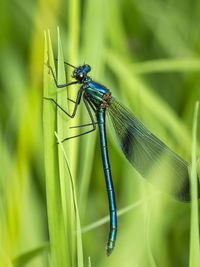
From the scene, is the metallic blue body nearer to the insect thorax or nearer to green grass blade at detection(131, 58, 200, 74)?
the insect thorax

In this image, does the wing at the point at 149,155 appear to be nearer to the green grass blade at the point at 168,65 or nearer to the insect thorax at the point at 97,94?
the insect thorax at the point at 97,94

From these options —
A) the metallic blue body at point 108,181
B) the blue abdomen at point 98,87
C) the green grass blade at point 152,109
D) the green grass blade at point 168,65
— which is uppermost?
the green grass blade at point 168,65

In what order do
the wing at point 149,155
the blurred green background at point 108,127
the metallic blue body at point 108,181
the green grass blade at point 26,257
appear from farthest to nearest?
1. the wing at point 149,155
2. the metallic blue body at point 108,181
3. the blurred green background at point 108,127
4. the green grass blade at point 26,257

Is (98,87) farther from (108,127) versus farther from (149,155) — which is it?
(149,155)

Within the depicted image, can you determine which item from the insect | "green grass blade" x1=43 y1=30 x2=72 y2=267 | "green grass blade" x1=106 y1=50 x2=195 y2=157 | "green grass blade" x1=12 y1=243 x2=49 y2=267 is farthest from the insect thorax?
"green grass blade" x1=12 y1=243 x2=49 y2=267

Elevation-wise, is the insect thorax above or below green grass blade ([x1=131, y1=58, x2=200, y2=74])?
below

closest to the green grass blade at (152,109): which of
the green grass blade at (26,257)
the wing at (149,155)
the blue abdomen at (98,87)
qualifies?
the wing at (149,155)

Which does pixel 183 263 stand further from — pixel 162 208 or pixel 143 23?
pixel 143 23
